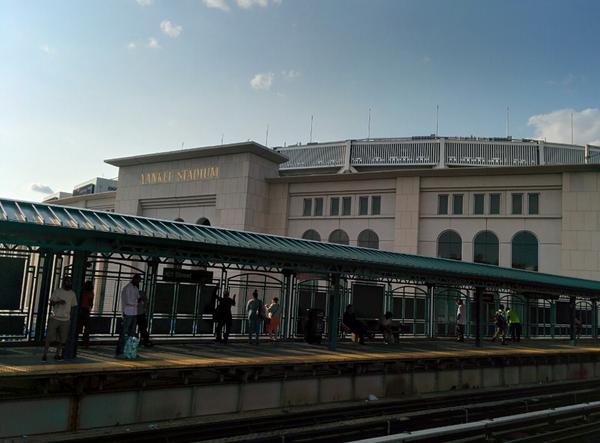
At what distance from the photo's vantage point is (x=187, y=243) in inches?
524

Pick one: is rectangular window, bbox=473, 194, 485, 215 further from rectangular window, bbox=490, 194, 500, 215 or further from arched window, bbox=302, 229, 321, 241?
arched window, bbox=302, 229, 321, 241

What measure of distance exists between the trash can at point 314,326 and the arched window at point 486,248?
21.2m

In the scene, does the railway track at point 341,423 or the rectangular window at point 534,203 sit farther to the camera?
the rectangular window at point 534,203

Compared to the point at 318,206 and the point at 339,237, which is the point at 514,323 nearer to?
the point at 339,237

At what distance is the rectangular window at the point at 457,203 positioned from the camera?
1492 inches

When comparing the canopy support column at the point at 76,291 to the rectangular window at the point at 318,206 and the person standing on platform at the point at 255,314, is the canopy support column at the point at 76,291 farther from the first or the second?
the rectangular window at the point at 318,206

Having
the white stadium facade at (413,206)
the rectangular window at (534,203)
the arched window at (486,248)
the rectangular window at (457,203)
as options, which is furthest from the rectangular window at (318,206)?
the rectangular window at (534,203)

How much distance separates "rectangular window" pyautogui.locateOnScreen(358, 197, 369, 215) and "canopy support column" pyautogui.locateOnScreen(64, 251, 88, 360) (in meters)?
30.1

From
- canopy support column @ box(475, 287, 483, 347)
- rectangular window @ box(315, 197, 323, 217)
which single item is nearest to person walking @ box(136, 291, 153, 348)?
canopy support column @ box(475, 287, 483, 347)

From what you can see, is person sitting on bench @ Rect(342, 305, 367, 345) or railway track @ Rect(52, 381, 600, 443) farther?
person sitting on bench @ Rect(342, 305, 367, 345)

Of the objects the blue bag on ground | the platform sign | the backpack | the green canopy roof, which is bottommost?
the blue bag on ground

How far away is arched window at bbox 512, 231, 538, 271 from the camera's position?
3569 centimetres

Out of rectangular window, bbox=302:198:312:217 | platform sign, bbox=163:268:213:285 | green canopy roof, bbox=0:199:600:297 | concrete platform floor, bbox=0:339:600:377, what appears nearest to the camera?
concrete platform floor, bbox=0:339:600:377

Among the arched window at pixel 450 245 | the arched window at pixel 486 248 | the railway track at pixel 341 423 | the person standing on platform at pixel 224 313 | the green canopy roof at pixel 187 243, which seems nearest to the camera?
the railway track at pixel 341 423
